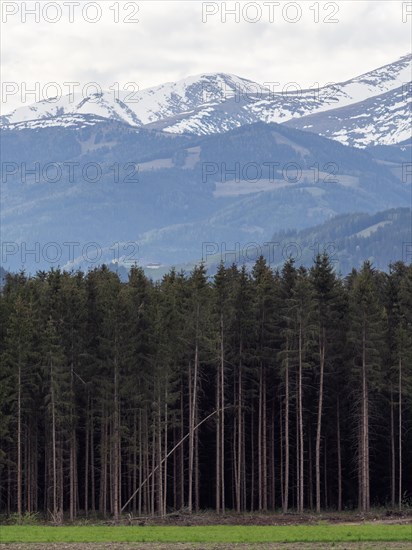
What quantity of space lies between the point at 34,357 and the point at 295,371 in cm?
1656

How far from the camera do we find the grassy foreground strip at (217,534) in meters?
51.8

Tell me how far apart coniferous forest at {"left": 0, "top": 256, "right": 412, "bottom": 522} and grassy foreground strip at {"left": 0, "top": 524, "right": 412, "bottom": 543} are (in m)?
13.0

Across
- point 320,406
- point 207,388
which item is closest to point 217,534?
point 320,406

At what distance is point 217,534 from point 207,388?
3386 centimetres

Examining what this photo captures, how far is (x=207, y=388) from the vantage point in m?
88.9

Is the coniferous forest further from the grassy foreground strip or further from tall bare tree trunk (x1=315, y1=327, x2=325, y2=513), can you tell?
the grassy foreground strip

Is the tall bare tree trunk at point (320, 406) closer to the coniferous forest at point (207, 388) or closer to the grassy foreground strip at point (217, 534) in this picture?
the coniferous forest at point (207, 388)

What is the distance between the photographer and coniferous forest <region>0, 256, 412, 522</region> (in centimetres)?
7562

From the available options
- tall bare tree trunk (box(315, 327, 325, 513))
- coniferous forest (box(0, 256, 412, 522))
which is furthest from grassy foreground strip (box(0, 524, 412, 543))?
tall bare tree trunk (box(315, 327, 325, 513))

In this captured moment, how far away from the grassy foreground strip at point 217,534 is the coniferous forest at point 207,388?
12999mm

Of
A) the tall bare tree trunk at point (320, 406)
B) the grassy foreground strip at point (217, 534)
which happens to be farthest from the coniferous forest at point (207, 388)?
the grassy foreground strip at point (217, 534)

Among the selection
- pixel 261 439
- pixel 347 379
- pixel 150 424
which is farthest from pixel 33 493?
pixel 347 379

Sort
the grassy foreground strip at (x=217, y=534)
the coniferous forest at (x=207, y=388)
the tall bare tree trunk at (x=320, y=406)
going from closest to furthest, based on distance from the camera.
Result: the grassy foreground strip at (x=217, y=534), the coniferous forest at (x=207, y=388), the tall bare tree trunk at (x=320, y=406)

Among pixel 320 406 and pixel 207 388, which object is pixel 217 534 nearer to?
pixel 320 406
